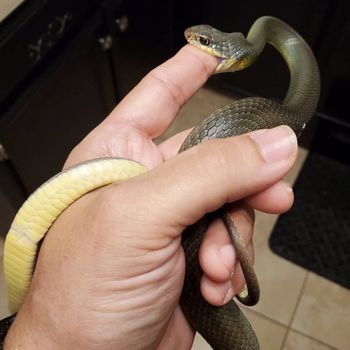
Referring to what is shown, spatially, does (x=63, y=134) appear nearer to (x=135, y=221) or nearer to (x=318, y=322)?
(x=135, y=221)

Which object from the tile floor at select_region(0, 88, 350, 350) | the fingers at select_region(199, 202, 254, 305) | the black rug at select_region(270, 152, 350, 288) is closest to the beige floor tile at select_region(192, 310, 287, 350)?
the tile floor at select_region(0, 88, 350, 350)

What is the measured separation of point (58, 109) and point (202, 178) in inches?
35.7

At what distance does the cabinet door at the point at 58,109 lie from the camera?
1229 millimetres

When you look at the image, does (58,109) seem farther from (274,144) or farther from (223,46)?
(274,144)

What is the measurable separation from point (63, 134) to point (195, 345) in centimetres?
92

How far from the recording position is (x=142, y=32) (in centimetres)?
178

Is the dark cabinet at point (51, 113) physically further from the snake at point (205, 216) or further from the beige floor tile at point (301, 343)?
the beige floor tile at point (301, 343)

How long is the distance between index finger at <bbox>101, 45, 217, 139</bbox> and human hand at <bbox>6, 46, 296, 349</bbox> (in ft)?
1.20

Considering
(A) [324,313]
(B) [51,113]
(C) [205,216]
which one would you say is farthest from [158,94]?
(A) [324,313]

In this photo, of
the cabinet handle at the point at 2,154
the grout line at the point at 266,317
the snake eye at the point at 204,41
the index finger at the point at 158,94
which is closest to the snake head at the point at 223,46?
the snake eye at the point at 204,41

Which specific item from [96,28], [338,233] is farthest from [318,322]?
[96,28]

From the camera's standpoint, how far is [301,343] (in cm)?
161

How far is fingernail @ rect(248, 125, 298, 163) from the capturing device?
2.25ft

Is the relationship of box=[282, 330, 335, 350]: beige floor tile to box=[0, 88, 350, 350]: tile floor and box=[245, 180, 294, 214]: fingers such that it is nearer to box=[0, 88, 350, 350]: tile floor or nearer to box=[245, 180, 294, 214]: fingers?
box=[0, 88, 350, 350]: tile floor
